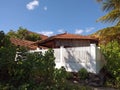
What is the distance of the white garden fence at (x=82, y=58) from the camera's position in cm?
1427

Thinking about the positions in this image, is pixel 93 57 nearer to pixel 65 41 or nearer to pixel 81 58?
pixel 81 58

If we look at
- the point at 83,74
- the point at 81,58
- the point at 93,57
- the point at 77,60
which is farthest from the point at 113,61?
the point at 77,60

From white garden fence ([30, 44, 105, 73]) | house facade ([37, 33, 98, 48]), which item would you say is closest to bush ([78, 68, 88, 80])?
white garden fence ([30, 44, 105, 73])

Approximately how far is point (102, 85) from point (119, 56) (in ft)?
6.13

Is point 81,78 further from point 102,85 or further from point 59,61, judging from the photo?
point 59,61

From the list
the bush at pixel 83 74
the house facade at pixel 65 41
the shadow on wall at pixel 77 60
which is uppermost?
the house facade at pixel 65 41

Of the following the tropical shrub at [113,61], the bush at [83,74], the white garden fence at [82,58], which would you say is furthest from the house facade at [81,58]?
the tropical shrub at [113,61]

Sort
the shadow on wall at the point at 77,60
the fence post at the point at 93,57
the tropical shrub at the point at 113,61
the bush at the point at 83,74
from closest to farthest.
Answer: the tropical shrub at the point at 113,61 < the bush at the point at 83,74 < the fence post at the point at 93,57 < the shadow on wall at the point at 77,60

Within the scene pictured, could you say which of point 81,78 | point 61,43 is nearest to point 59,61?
point 81,78

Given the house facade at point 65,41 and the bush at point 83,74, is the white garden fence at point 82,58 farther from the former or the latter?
the house facade at point 65,41

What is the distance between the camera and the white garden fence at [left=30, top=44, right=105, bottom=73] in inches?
562

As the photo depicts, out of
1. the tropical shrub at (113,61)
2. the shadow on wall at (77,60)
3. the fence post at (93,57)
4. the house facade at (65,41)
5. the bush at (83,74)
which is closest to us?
the tropical shrub at (113,61)

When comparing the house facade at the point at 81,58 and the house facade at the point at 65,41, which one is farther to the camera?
the house facade at the point at 65,41

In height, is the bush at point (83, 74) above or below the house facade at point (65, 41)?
below
